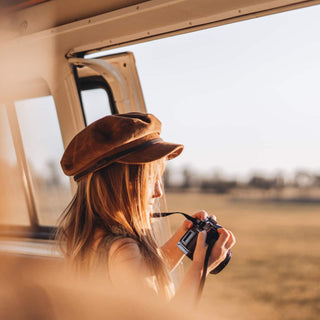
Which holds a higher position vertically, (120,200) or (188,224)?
(120,200)

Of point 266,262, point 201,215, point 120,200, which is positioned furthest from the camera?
point 266,262

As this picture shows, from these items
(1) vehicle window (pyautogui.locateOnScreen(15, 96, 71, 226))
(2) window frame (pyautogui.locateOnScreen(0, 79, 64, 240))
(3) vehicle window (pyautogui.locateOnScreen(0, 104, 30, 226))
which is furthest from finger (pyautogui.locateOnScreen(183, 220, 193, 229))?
(3) vehicle window (pyautogui.locateOnScreen(0, 104, 30, 226))

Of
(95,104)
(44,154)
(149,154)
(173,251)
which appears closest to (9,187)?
(44,154)

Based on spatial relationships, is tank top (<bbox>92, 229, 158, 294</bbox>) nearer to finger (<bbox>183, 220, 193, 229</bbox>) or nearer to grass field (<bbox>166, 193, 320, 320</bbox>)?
finger (<bbox>183, 220, 193, 229</bbox>)

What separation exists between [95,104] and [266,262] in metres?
11.0

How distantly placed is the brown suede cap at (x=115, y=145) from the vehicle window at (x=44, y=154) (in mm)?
1619

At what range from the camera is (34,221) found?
3217 millimetres

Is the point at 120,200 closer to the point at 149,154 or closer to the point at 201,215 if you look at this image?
the point at 149,154

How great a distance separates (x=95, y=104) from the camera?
2.30 meters

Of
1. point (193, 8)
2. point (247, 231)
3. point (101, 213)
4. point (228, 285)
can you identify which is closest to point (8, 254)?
point (101, 213)

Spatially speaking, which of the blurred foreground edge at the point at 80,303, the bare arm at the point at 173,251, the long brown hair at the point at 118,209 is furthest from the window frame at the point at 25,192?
the long brown hair at the point at 118,209

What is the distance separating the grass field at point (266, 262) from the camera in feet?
27.3

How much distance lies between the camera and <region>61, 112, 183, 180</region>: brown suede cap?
1.18m

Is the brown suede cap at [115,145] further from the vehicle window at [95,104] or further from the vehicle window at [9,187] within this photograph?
the vehicle window at [9,187]
